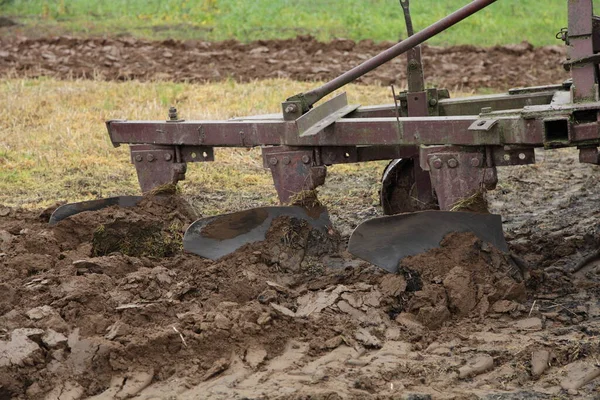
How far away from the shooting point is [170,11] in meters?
21.7

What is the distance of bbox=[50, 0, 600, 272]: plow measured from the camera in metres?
5.49

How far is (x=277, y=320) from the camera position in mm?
4926

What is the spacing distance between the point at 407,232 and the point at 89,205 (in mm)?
2228

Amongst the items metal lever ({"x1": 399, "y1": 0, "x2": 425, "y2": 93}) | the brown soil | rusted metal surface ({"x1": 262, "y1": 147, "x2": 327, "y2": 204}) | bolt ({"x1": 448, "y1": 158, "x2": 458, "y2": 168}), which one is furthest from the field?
the brown soil

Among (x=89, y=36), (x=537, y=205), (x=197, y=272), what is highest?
(x=89, y=36)

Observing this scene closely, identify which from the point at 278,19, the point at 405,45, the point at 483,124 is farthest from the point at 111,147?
the point at 278,19

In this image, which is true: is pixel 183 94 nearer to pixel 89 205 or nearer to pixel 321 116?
pixel 89 205

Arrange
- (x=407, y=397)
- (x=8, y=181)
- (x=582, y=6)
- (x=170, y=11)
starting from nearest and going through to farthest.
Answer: (x=407, y=397), (x=582, y=6), (x=8, y=181), (x=170, y=11)

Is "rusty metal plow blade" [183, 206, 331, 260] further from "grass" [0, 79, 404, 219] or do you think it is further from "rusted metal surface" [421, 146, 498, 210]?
"grass" [0, 79, 404, 219]

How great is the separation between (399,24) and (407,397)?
54.2 feet

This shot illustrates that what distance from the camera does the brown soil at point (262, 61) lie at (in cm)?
1500

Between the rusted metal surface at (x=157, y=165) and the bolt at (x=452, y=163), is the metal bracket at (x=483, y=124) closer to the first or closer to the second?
the bolt at (x=452, y=163)

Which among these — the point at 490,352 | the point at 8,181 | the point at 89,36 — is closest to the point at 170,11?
the point at 89,36

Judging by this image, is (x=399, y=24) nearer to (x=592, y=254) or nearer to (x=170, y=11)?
(x=170, y=11)
